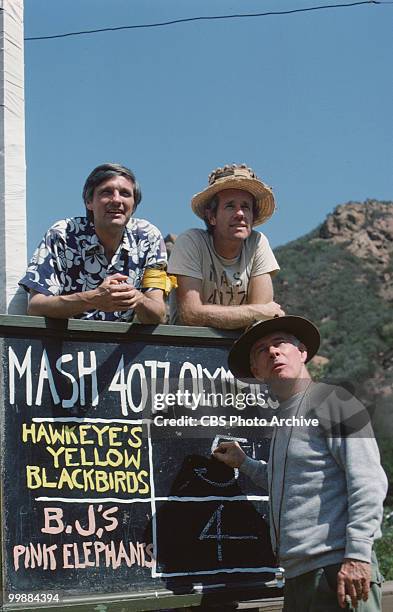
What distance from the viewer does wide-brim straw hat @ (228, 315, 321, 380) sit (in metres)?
3.72

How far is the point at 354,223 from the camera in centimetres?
5403

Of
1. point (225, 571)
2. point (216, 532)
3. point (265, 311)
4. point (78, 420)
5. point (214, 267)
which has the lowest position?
point (225, 571)

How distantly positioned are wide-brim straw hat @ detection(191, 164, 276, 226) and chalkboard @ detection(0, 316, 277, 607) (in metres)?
0.71

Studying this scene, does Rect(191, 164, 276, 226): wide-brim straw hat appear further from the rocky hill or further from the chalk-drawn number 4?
the rocky hill

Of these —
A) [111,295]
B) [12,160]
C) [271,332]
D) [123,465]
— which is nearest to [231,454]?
[123,465]

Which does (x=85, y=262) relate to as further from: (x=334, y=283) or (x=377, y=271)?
(x=377, y=271)

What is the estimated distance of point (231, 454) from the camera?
3.98m

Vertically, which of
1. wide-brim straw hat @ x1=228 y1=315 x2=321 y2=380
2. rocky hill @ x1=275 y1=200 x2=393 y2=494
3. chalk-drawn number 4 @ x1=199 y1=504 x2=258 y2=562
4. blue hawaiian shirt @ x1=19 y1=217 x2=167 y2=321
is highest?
A: rocky hill @ x1=275 y1=200 x2=393 y2=494

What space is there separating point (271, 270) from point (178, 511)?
1.21 metres

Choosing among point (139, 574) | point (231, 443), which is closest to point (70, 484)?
point (139, 574)

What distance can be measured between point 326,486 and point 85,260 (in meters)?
1.41

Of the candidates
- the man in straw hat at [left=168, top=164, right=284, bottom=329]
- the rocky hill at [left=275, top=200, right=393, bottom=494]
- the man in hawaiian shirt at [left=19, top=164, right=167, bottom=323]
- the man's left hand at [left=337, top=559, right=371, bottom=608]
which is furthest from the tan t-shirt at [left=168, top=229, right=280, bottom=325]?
the rocky hill at [left=275, top=200, right=393, bottom=494]

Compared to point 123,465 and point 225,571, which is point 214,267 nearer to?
point 123,465

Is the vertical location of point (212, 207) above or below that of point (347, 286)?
below
